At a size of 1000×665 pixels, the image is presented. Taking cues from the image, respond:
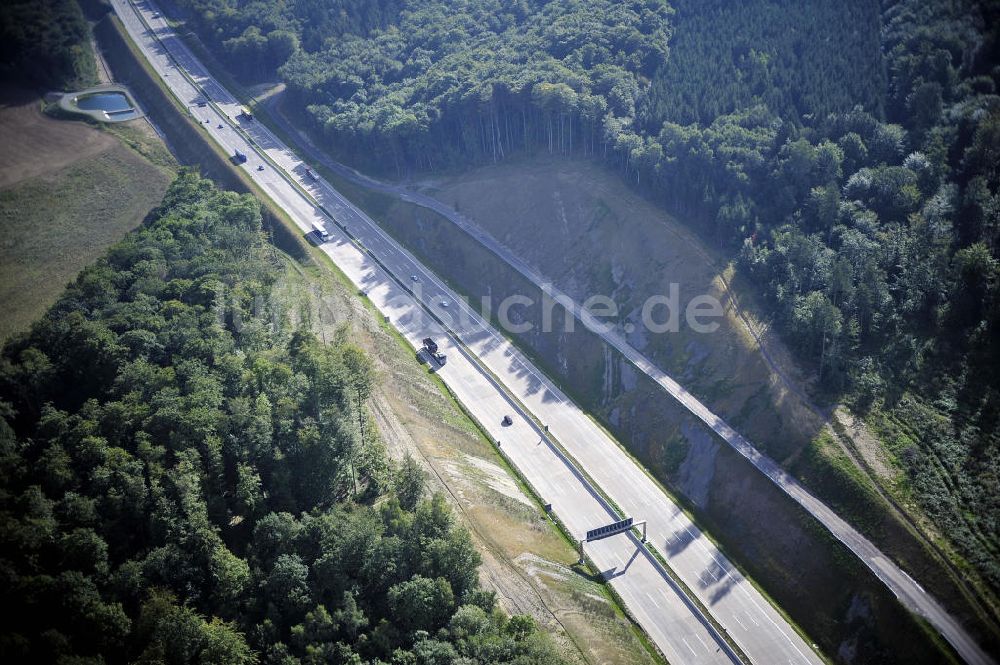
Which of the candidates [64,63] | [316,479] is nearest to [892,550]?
[316,479]

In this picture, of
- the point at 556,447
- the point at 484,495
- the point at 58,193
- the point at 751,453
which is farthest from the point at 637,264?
the point at 58,193

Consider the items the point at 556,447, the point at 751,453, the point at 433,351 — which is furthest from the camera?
the point at 433,351

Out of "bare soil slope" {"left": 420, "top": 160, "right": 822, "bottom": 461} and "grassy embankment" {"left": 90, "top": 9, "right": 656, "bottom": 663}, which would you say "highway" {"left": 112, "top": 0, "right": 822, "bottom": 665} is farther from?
"bare soil slope" {"left": 420, "top": 160, "right": 822, "bottom": 461}

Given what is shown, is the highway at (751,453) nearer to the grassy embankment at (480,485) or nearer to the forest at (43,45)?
the grassy embankment at (480,485)

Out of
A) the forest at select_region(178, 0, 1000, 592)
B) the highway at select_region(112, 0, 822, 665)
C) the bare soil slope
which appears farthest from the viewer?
the bare soil slope

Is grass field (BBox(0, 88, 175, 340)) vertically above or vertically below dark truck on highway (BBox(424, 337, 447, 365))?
above

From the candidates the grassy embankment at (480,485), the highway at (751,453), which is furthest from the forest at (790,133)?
the grassy embankment at (480,485)

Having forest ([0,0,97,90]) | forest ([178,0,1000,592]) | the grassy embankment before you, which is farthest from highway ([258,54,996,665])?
forest ([0,0,97,90])

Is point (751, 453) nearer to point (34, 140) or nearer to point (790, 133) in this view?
point (790, 133)
